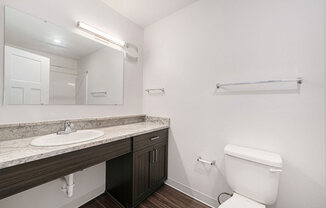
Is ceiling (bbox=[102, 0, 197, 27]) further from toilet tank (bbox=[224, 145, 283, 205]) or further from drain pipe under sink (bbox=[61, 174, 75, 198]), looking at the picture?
drain pipe under sink (bbox=[61, 174, 75, 198])

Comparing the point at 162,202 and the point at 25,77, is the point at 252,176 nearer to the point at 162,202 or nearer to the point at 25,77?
the point at 162,202

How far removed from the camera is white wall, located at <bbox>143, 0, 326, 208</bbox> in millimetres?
1051

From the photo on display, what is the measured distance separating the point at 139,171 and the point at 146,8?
2.05 m

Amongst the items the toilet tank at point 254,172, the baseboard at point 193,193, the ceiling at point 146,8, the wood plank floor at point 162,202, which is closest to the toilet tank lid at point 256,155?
the toilet tank at point 254,172

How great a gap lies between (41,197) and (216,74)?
2.16 metres

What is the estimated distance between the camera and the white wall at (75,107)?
3.74 ft

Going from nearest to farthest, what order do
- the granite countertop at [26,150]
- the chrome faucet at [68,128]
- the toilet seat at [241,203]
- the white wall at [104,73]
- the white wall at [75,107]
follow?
the granite countertop at [26,150], the toilet seat at [241,203], the white wall at [75,107], the chrome faucet at [68,128], the white wall at [104,73]

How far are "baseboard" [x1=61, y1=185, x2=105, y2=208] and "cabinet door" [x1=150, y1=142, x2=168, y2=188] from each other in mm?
672

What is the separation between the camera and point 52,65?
1.32 metres

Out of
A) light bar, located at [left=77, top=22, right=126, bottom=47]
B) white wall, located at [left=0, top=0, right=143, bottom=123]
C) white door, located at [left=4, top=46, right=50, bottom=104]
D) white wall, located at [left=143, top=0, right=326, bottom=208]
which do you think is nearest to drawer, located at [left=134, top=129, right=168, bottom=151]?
white wall, located at [left=143, top=0, right=326, bottom=208]

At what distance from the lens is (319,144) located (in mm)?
1027

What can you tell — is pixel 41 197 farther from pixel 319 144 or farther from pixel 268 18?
pixel 268 18

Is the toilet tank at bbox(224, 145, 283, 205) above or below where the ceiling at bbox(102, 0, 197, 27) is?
below

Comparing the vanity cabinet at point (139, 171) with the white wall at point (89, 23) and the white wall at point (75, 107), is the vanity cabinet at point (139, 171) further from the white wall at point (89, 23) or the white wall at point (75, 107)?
the white wall at point (89, 23)
